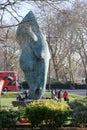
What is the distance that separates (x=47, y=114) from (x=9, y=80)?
55.2 metres

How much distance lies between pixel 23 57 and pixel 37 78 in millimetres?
2200

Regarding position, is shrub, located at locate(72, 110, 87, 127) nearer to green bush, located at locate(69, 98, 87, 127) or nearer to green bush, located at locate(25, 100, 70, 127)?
green bush, located at locate(69, 98, 87, 127)

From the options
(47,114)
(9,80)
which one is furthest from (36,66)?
(9,80)

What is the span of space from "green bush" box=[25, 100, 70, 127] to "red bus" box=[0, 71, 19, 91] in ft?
172

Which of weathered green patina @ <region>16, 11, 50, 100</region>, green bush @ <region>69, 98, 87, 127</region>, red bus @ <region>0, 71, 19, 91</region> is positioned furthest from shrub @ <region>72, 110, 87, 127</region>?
red bus @ <region>0, 71, 19, 91</region>

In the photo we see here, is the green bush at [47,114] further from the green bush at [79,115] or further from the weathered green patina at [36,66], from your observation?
the weathered green patina at [36,66]

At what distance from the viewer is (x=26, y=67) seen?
36312 millimetres

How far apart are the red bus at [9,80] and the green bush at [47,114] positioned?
172 ft

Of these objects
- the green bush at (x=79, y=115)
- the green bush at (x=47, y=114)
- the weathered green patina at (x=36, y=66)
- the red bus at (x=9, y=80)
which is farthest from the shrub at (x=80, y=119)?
the red bus at (x=9, y=80)

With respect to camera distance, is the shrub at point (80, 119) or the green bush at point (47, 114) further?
the shrub at point (80, 119)

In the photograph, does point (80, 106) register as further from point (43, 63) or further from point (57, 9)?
point (43, 63)

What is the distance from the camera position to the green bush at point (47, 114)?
1617 centimetres

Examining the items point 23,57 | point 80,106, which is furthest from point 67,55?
point 80,106

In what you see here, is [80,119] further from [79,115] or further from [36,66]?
[36,66]
